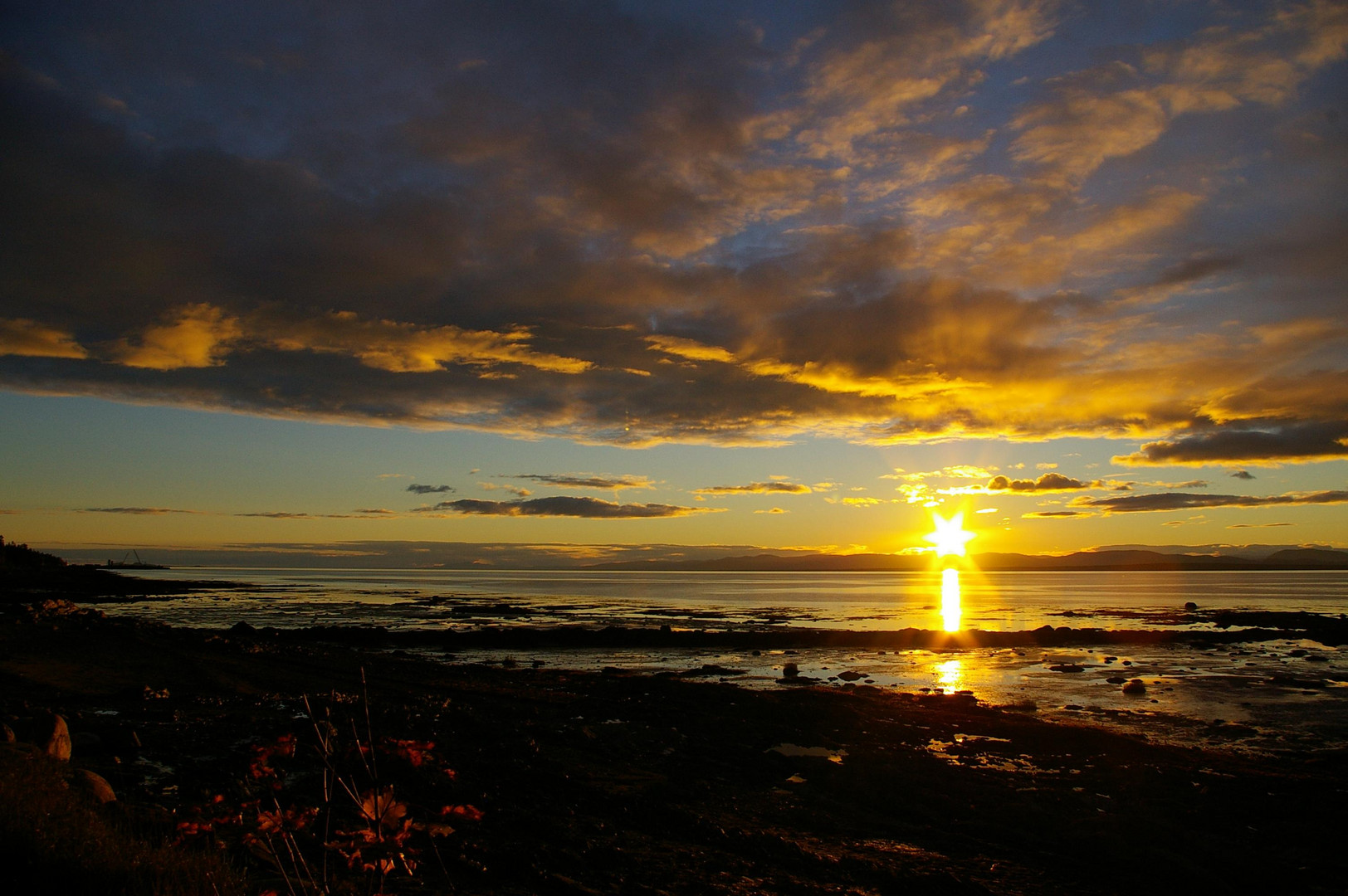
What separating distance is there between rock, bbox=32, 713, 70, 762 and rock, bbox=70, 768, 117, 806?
1537 millimetres

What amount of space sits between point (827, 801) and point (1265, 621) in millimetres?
56795

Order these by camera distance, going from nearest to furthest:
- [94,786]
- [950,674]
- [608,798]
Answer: [94,786]
[608,798]
[950,674]

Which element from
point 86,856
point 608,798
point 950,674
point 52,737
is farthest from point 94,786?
point 950,674

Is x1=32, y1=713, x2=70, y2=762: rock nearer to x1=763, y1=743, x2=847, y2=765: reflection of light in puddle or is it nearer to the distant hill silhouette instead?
x1=763, y1=743, x2=847, y2=765: reflection of light in puddle

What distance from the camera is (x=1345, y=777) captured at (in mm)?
14086

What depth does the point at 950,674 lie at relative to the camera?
96.3ft

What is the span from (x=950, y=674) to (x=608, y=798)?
71.4 feet

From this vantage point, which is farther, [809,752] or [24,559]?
[24,559]

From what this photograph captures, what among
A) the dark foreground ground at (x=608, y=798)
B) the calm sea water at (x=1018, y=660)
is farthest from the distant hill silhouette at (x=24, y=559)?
the dark foreground ground at (x=608, y=798)

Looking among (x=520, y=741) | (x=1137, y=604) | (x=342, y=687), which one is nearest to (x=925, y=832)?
(x=520, y=741)

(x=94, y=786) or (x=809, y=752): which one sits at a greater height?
(x=94, y=786)

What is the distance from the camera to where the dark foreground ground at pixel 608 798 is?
→ 6367 millimetres

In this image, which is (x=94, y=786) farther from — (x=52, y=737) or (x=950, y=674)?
(x=950, y=674)

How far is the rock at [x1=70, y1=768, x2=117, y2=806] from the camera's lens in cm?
811
